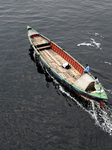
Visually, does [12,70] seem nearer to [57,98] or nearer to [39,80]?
[39,80]

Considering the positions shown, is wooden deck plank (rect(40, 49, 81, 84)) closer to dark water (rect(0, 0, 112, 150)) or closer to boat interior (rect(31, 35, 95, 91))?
boat interior (rect(31, 35, 95, 91))

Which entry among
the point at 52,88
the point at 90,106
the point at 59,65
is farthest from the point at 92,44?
the point at 90,106

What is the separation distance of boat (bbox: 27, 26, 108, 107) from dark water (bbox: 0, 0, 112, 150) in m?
1.90

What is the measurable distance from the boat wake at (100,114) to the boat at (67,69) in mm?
1041

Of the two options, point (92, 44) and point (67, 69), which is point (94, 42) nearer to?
point (92, 44)

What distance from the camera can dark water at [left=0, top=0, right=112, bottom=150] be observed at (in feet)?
66.1

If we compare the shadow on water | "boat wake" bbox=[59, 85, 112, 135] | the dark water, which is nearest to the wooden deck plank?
the shadow on water

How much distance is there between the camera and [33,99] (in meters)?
25.3

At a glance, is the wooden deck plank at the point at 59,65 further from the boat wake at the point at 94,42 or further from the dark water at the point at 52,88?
the boat wake at the point at 94,42

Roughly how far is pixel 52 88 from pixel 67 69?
4.38 metres

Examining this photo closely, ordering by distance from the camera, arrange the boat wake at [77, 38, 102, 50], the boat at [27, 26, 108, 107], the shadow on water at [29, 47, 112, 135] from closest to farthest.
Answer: the shadow on water at [29, 47, 112, 135], the boat at [27, 26, 108, 107], the boat wake at [77, 38, 102, 50]

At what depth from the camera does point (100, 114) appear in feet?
73.3

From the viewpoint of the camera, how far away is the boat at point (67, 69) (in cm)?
2342

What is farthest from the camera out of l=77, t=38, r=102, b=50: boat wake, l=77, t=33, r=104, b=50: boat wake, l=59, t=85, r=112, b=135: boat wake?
l=77, t=33, r=104, b=50: boat wake
